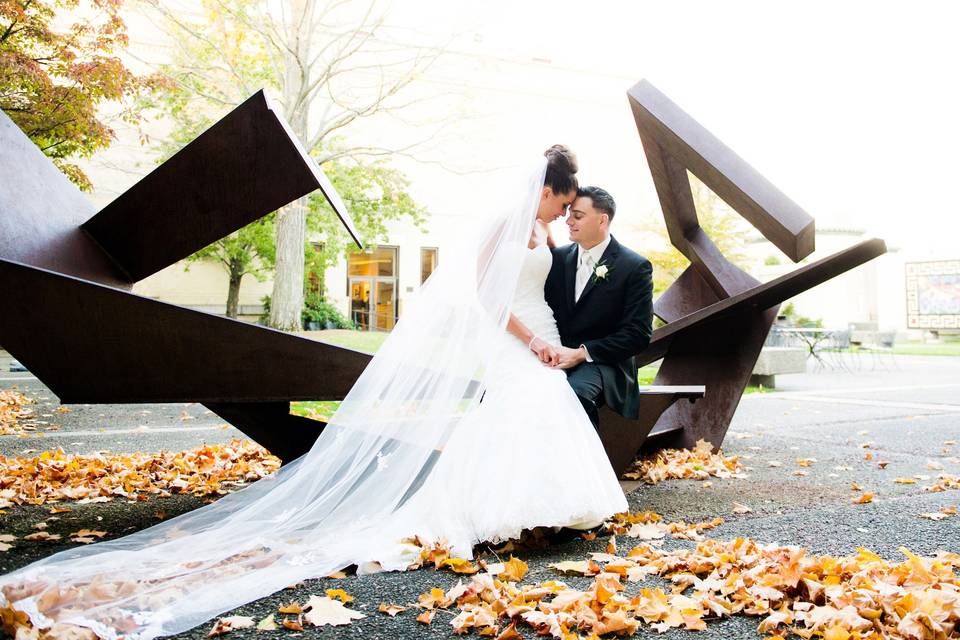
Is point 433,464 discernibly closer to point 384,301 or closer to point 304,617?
point 304,617

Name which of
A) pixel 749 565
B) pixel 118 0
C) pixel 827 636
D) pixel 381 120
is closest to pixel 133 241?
pixel 749 565

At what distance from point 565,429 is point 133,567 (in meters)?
2.06

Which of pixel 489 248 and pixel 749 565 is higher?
pixel 489 248

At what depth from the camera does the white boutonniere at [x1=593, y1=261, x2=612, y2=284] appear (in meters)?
4.46

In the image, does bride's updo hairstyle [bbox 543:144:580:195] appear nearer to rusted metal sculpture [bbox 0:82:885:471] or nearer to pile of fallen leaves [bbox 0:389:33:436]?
rusted metal sculpture [bbox 0:82:885:471]

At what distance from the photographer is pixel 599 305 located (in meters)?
4.52

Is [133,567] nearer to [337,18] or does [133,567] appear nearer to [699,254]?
[699,254]

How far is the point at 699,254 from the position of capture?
648 centimetres

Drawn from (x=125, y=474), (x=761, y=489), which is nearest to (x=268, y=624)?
(x=125, y=474)

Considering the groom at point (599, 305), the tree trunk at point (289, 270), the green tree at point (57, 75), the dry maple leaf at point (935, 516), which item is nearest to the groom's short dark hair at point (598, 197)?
the groom at point (599, 305)

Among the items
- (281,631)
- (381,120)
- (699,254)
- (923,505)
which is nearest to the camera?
(281,631)

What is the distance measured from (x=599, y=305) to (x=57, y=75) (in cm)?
861

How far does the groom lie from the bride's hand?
0.04 meters

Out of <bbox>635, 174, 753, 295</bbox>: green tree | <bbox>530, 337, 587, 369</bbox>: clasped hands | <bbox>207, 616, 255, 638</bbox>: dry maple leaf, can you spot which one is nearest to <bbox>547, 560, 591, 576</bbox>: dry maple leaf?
<bbox>530, 337, 587, 369</bbox>: clasped hands
